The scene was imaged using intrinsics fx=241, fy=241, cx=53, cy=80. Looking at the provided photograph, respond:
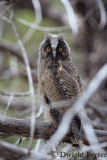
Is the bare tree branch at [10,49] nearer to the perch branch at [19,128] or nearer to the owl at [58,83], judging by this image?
the owl at [58,83]

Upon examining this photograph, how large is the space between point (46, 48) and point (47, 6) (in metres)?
2.57

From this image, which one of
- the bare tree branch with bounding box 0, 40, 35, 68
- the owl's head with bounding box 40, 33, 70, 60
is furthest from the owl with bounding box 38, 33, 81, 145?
the bare tree branch with bounding box 0, 40, 35, 68

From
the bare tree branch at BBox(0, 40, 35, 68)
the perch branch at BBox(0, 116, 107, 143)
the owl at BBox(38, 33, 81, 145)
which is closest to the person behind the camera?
the perch branch at BBox(0, 116, 107, 143)

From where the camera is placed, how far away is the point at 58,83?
2.89 metres

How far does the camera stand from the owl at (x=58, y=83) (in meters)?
2.71

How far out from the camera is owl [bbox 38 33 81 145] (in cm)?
271

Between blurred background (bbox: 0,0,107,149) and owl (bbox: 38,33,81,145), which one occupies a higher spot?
Result: blurred background (bbox: 0,0,107,149)

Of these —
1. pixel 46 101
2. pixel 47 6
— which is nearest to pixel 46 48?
pixel 46 101

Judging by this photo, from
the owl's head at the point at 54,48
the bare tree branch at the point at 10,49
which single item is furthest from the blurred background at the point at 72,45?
the owl's head at the point at 54,48

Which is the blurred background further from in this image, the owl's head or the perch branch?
the perch branch

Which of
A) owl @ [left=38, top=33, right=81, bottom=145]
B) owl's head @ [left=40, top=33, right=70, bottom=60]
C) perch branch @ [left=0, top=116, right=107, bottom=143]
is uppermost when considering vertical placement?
owl's head @ [left=40, top=33, right=70, bottom=60]

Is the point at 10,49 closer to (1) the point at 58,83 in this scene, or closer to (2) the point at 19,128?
(1) the point at 58,83

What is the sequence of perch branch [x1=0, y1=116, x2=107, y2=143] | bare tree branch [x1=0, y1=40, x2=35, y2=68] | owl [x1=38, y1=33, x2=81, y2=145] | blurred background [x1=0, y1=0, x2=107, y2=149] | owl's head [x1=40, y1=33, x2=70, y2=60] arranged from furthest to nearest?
1. blurred background [x1=0, y1=0, x2=107, y2=149]
2. bare tree branch [x1=0, y1=40, x2=35, y2=68]
3. owl's head [x1=40, y1=33, x2=70, y2=60]
4. owl [x1=38, y1=33, x2=81, y2=145]
5. perch branch [x1=0, y1=116, x2=107, y2=143]

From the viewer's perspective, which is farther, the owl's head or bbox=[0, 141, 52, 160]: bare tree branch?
the owl's head
